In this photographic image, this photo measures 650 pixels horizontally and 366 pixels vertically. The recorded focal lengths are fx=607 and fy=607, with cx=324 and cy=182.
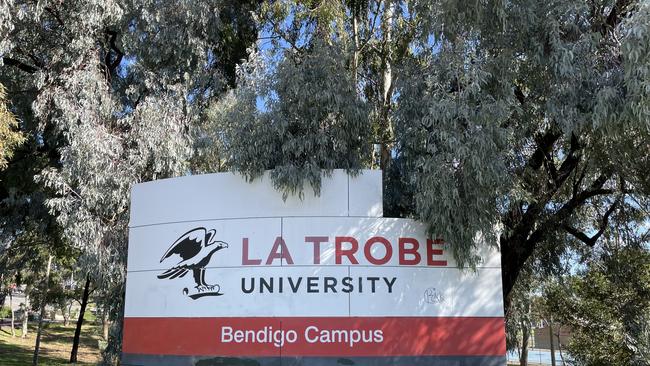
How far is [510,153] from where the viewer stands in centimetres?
1066

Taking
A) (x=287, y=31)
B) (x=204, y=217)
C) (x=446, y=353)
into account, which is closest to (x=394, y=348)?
(x=446, y=353)

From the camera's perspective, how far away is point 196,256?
1005cm

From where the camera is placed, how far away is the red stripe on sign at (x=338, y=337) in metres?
9.46

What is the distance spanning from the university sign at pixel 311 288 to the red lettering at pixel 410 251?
2 centimetres

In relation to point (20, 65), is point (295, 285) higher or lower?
lower

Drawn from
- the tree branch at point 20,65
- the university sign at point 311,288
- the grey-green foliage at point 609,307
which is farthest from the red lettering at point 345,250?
the tree branch at point 20,65

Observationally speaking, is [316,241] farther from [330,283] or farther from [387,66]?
[387,66]

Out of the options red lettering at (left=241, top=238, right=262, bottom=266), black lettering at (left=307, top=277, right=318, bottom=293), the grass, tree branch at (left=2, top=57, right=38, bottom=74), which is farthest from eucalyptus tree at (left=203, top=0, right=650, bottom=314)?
the grass

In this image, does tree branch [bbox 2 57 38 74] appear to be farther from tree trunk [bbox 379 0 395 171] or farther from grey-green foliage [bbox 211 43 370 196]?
tree trunk [bbox 379 0 395 171]

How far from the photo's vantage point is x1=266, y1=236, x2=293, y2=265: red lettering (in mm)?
9758

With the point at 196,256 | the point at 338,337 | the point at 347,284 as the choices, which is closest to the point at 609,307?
the point at 347,284

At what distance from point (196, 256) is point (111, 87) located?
7.00 metres

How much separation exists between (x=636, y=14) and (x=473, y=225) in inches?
146

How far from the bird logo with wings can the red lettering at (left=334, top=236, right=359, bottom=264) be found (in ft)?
6.01
